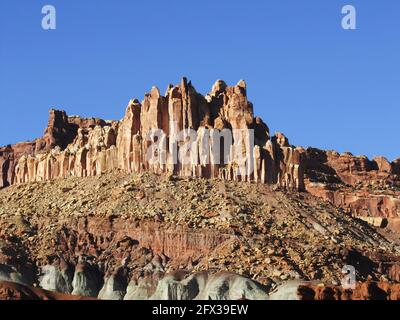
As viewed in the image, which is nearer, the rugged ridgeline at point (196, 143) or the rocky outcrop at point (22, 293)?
the rocky outcrop at point (22, 293)

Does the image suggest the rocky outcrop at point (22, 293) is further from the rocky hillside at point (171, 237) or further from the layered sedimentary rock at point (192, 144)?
the layered sedimentary rock at point (192, 144)

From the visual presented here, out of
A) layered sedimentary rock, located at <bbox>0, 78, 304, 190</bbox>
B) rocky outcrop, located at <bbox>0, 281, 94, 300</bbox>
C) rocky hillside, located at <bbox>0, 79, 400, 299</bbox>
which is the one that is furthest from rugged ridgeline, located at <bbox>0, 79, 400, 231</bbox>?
rocky outcrop, located at <bbox>0, 281, 94, 300</bbox>

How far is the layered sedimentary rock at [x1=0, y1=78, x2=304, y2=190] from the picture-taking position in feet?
593

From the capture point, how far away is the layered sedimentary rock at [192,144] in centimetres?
18088

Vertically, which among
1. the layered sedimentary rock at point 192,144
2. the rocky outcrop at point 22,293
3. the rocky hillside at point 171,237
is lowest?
the rocky outcrop at point 22,293

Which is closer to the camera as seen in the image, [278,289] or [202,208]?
[278,289]

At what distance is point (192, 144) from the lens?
594 feet

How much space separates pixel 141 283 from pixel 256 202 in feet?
69.3

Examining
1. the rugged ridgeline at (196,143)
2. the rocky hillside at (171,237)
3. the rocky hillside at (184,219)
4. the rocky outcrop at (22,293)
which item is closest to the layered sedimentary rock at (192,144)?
the rugged ridgeline at (196,143)

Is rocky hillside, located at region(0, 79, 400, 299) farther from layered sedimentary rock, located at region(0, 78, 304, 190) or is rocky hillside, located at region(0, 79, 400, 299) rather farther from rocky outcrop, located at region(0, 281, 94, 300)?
rocky outcrop, located at region(0, 281, 94, 300)

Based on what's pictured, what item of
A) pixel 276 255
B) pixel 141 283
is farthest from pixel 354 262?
pixel 141 283

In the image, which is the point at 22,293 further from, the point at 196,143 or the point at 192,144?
the point at 196,143

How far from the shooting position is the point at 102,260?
167 m
